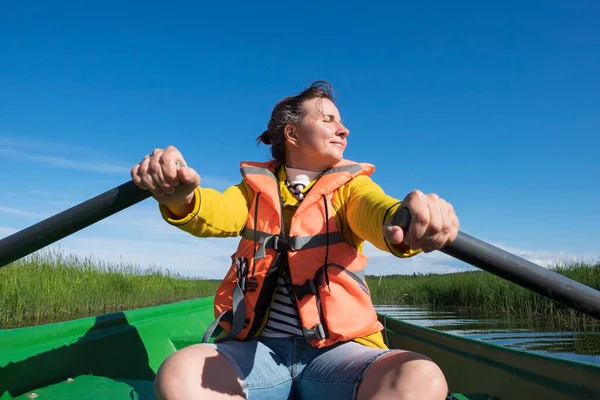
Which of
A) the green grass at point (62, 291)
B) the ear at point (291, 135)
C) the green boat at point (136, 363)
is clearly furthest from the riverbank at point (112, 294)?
the ear at point (291, 135)

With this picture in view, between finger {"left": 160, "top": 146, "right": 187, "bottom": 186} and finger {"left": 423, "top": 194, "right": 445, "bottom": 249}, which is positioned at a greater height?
finger {"left": 160, "top": 146, "right": 187, "bottom": 186}

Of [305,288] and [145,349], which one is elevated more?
[305,288]

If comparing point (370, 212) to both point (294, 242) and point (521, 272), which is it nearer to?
point (294, 242)

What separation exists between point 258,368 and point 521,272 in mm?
813

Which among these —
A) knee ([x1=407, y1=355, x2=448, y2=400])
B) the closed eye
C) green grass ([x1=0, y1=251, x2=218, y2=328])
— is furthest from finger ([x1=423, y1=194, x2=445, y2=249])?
green grass ([x1=0, y1=251, x2=218, y2=328])

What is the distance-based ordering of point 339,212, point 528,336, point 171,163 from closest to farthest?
point 171,163
point 339,212
point 528,336

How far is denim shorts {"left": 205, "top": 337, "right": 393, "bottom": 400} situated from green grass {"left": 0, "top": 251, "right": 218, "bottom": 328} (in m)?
6.15

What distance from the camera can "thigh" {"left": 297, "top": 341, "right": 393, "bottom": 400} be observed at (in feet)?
4.55

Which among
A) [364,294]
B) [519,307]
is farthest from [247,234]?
[519,307]

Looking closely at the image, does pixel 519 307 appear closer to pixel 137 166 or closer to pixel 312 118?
pixel 312 118

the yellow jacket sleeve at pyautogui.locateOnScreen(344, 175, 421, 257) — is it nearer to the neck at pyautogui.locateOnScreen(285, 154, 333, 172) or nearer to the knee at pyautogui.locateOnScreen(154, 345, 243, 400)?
the neck at pyautogui.locateOnScreen(285, 154, 333, 172)

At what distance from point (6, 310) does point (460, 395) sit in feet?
20.9

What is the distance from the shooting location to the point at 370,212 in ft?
4.77

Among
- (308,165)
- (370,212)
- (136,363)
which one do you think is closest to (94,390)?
(136,363)
